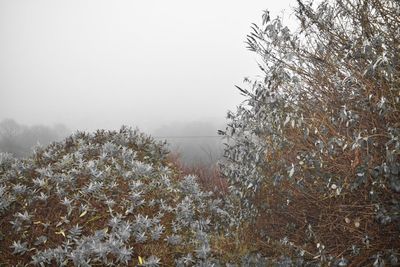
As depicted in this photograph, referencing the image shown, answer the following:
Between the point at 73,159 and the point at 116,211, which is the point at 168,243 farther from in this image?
the point at 73,159

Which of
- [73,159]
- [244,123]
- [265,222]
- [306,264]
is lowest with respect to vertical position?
[306,264]

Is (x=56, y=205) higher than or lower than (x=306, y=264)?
higher

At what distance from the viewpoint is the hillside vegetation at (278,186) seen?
3.44m

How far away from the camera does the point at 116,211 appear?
4465mm

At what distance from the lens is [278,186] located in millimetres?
4359

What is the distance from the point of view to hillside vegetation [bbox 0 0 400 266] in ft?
11.3

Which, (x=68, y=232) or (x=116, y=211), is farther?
(x=116, y=211)

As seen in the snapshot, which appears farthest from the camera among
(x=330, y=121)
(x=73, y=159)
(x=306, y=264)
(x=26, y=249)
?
(x=73, y=159)

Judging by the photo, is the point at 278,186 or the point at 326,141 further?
the point at 278,186

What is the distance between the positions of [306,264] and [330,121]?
1627 millimetres

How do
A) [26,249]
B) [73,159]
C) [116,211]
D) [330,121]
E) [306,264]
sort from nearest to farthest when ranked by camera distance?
[330,121], [26,249], [306,264], [116,211], [73,159]

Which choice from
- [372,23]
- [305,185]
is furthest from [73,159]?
[372,23]

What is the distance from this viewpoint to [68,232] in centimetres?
413

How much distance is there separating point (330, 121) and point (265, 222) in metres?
1.65
